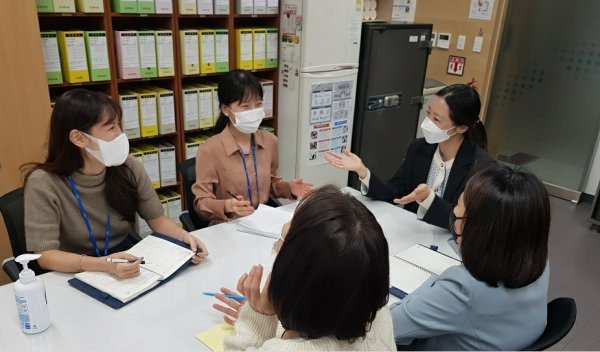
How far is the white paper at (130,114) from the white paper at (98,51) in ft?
0.75

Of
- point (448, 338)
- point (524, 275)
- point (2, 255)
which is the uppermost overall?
point (524, 275)

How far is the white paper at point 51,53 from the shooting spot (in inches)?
96.3

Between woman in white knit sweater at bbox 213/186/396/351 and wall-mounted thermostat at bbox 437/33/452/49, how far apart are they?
4211 millimetres

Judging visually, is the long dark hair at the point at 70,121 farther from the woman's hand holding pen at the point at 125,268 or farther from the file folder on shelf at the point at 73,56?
the file folder on shelf at the point at 73,56

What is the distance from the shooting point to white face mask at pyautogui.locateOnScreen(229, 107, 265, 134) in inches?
81.7

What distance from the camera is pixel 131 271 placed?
1.43 metres

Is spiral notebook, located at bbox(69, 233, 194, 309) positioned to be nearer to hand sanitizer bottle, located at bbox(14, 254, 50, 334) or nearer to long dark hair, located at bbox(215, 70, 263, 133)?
hand sanitizer bottle, located at bbox(14, 254, 50, 334)

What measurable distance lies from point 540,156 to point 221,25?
3299mm

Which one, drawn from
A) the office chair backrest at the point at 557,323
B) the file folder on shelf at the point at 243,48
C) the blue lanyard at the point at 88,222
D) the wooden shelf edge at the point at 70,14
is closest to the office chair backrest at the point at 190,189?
the blue lanyard at the point at 88,222

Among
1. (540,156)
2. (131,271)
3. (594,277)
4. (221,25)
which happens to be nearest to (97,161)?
(131,271)

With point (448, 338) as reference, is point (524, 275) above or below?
above

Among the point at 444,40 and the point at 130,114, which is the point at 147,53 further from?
the point at 444,40

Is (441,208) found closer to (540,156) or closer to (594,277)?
(594,277)

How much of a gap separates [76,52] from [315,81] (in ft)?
5.14
